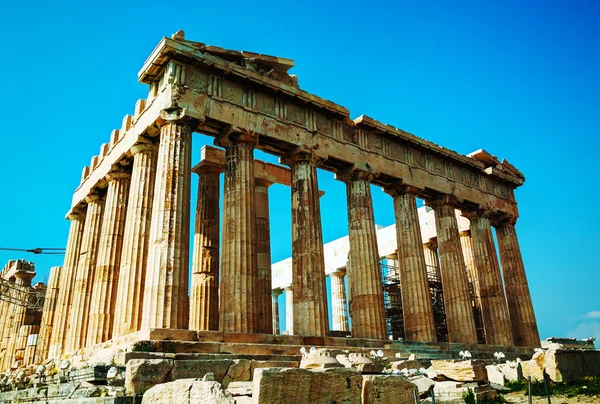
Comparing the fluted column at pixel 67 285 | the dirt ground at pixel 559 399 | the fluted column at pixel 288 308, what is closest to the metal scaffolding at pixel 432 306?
the fluted column at pixel 288 308

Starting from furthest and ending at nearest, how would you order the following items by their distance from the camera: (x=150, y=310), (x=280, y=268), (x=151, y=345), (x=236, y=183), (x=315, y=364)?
(x=280, y=268) < (x=236, y=183) < (x=150, y=310) < (x=151, y=345) < (x=315, y=364)

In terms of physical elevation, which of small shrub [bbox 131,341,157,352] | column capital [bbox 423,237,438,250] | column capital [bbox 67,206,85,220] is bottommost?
small shrub [bbox 131,341,157,352]

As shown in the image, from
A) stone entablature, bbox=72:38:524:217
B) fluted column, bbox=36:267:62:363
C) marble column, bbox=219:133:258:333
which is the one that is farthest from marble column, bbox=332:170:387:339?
fluted column, bbox=36:267:62:363

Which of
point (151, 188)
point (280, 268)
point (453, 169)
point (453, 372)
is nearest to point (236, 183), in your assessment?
point (151, 188)

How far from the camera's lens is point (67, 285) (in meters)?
24.5

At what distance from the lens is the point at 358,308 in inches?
864

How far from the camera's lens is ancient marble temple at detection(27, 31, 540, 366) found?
17750 mm

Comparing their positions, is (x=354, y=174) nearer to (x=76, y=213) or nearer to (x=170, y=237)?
(x=170, y=237)

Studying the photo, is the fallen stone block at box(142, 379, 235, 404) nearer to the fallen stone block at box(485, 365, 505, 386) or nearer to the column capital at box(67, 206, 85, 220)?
the fallen stone block at box(485, 365, 505, 386)

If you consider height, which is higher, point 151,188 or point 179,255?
point 151,188

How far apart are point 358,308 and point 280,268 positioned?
18.5 meters

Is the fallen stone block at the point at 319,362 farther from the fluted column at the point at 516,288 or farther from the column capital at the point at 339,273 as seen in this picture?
the column capital at the point at 339,273

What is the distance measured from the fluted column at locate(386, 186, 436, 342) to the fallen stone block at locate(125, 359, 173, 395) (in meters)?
15.4

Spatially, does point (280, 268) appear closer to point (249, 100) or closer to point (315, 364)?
point (249, 100)
